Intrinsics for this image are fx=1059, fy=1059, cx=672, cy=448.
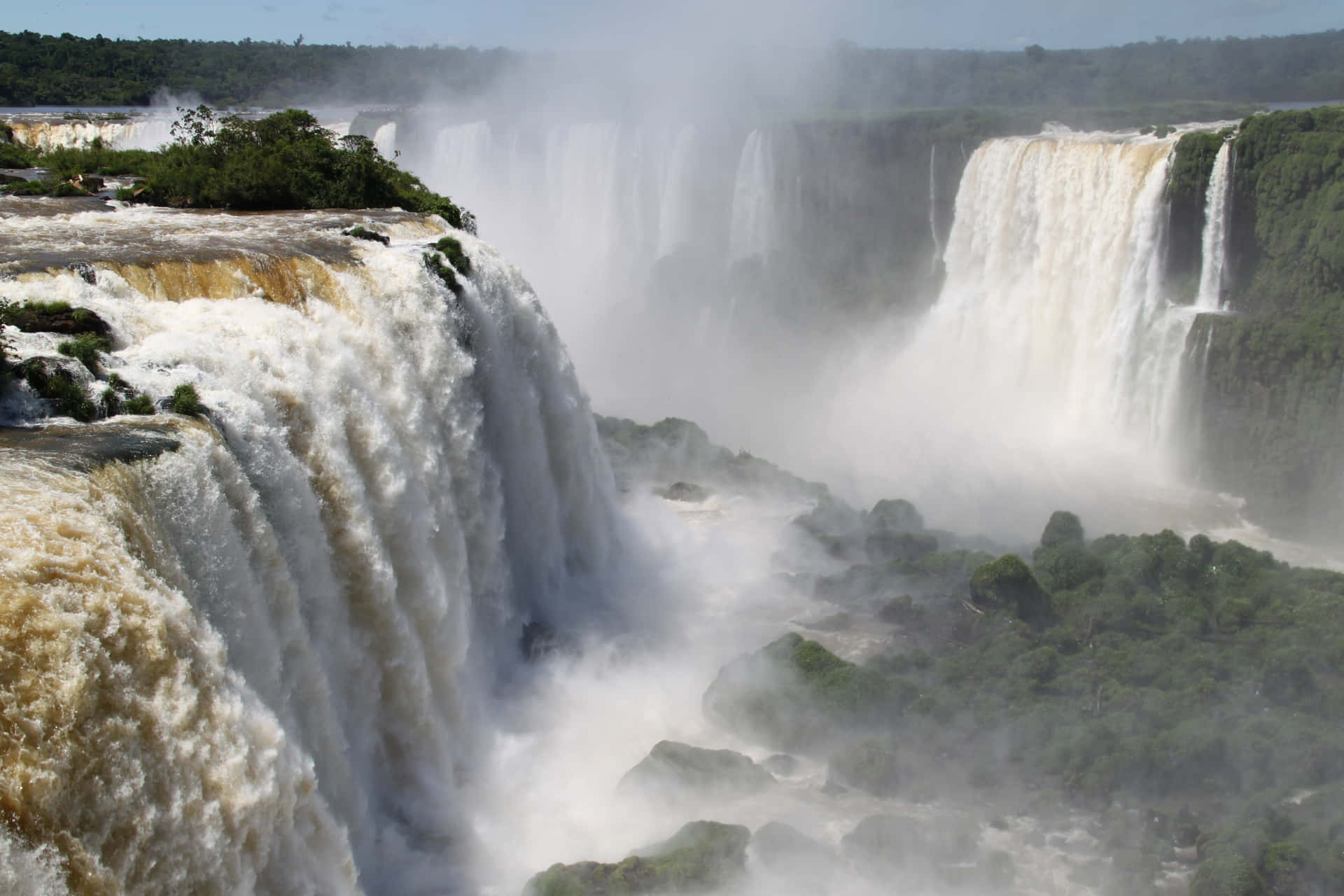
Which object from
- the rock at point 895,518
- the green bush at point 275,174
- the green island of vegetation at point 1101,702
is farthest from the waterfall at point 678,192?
the green island of vegetation at point 1101,702

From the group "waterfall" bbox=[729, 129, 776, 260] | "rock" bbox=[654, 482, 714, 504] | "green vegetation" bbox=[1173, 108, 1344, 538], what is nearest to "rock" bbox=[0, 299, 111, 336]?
"rock" bbox=[654, 482, 714, 504]

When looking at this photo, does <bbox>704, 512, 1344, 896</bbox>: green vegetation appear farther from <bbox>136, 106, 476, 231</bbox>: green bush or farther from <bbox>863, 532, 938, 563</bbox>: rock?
<bbox>136, 106, 476, 231</bbox>: green bush

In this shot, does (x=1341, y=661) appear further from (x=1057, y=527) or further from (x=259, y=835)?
(x=259, y=835)

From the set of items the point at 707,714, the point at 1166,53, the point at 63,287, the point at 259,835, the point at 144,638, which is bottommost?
the point at 707,714

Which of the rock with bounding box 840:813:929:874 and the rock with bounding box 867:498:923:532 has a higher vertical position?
the rock with bounding box 867:498:923:532

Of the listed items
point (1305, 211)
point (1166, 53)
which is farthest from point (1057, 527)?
point (1166, 53)

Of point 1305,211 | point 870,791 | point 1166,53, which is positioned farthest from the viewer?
point 1166,53

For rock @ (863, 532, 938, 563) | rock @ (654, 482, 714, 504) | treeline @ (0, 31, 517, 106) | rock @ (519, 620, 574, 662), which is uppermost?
treeline @ (0, 31, 517, 106)
